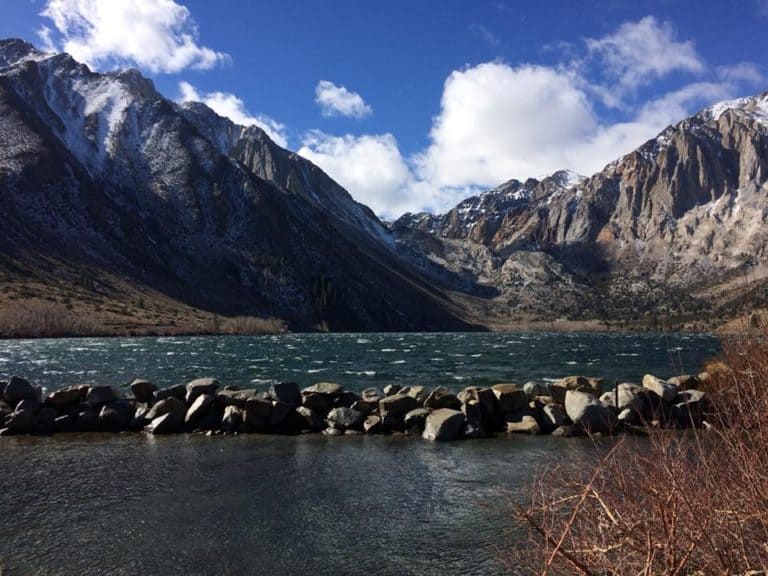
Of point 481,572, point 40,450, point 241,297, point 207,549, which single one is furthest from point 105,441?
point 241,297

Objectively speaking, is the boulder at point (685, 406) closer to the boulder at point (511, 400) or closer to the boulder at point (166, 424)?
the boulder at point (511, 400)

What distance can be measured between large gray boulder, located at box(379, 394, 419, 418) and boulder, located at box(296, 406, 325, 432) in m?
2.82

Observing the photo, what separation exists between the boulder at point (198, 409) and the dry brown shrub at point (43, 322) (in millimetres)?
95444

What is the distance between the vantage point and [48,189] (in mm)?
181000

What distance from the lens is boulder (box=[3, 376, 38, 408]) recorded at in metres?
27.2

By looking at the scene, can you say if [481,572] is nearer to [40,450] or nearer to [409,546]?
[409,546]

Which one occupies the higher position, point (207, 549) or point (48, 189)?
point (48, 189)

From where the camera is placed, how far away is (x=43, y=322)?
110m

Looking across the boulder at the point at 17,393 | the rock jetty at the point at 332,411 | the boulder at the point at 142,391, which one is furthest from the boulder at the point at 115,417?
the boulder at the point at 17,393

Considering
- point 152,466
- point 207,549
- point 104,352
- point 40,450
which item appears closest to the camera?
point 207,549

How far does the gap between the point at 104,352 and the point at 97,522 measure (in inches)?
2517

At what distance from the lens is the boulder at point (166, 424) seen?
25.2m

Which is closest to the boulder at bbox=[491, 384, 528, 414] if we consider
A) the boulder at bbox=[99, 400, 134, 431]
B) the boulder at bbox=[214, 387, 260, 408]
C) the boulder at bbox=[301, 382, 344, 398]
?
the boulder at bbox=[301, 382, 344, 398]

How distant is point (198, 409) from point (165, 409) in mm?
1615
